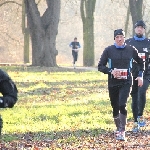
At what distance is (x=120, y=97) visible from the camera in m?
10.5

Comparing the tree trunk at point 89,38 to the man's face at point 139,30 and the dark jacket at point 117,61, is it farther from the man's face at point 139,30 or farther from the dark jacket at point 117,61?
the dark jacket at point 117,61

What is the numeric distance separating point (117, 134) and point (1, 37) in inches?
2498

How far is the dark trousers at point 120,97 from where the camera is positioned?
10469mm

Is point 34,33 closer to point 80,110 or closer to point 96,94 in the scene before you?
point 96,94

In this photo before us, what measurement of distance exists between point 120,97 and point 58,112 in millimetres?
4429

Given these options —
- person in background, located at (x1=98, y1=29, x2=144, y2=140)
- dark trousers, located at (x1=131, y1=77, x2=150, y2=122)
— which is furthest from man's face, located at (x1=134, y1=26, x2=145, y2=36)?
person in background, located at (x1=98, y1=29, x2=144, y2=140)

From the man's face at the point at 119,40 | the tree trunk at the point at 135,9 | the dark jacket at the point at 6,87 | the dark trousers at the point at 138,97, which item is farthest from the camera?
the tree trunk at the point at 135,9

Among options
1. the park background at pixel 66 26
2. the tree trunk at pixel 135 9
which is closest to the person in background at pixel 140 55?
the tree trunk at pixel 135 9

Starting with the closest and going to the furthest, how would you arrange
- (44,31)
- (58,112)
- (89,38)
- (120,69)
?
(120,69) < (58,112) < (44,31) < (89,38)

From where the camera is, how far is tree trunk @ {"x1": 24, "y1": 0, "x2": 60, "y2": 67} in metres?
36.0

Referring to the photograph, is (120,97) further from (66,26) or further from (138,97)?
(66,26)

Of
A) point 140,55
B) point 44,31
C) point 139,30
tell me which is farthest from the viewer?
point 44,31

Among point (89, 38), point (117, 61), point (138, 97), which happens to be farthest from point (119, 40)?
point (89, 38)

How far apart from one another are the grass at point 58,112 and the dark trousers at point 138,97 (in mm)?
583
